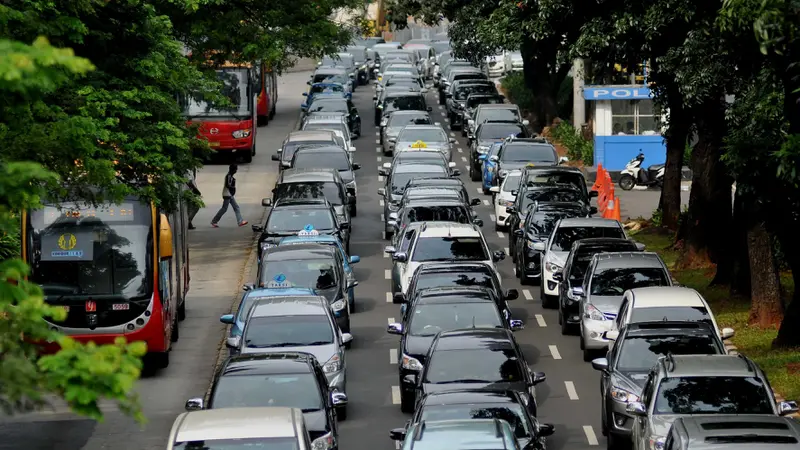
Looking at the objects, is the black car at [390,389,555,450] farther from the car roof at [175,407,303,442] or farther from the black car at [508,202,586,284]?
the black car at [508,202,586,284]

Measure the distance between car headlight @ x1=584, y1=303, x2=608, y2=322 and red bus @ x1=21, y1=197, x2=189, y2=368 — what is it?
6526 mm

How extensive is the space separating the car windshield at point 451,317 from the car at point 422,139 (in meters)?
23.7

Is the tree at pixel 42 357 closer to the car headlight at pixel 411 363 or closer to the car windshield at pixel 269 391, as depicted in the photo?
the car windshield at pixel 269 391

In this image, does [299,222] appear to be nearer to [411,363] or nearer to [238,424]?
[411,363]

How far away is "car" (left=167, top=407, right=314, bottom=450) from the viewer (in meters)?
14.1

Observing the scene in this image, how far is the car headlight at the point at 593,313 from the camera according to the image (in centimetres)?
2391

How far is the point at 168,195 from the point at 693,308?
342 inches

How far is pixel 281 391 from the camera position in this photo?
→ 17.7m

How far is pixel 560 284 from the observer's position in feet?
88.3

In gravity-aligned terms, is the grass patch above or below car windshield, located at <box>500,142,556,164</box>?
below

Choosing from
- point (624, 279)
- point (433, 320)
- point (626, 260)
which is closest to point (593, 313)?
point (624, 279)

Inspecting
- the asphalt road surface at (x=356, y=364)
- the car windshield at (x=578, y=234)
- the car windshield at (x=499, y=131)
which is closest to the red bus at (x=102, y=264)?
the asphalt road surface at (x=356, y=364)

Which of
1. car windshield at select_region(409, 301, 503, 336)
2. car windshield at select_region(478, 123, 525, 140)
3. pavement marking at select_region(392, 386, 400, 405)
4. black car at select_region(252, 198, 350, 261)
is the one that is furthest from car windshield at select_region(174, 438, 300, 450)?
car windshield at select_region(478, 123, 525, 140)

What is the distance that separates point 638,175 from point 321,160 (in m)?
9.81
